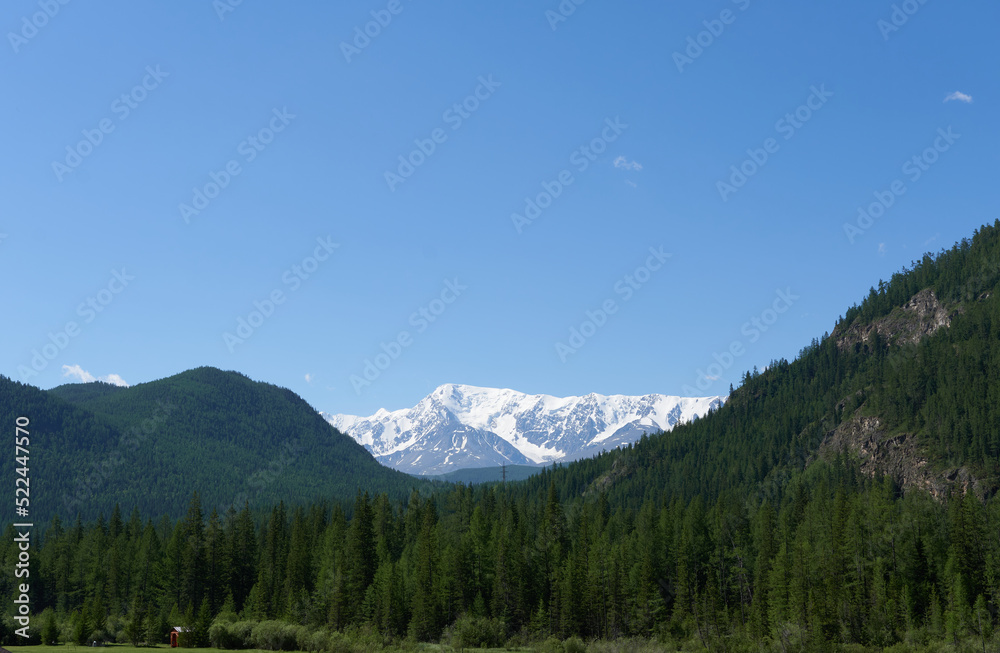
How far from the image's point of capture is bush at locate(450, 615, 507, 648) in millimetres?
96188

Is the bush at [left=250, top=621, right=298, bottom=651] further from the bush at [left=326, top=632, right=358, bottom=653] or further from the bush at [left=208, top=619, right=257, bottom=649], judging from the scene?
the bush at [left=326, top=632, right=358, bottom=653]

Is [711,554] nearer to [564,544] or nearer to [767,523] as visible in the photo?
[767,523]

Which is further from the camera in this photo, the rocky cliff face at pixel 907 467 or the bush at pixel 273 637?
the rocky cliff face at pixel 907 467

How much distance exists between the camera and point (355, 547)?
116500mm

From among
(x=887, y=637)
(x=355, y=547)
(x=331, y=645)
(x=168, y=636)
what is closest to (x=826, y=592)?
(x=887, y=637)

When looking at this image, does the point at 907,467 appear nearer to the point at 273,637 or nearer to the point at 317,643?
the point at 317,643

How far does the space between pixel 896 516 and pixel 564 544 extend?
150ft

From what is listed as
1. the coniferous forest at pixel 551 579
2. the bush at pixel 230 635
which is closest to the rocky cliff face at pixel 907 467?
the coniferous forest at pixel 551 579

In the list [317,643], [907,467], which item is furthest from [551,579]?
[907,467]

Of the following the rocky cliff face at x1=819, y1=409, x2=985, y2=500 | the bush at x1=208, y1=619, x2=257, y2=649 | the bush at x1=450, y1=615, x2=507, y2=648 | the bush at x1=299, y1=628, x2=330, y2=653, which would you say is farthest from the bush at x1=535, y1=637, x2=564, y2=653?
the rocky cliff face at x1=819, y1=409, x2=985, y2=500

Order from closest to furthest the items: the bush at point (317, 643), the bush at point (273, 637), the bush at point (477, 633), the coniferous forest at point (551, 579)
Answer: the bush at point (317, 643), the bush at point (273, 637), the coniferous forest at point (551, 579), the bush at point (477, 633)

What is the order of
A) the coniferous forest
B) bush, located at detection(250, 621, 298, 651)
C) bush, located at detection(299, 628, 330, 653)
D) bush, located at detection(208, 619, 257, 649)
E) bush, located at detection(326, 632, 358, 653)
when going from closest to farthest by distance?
bush, located at detection(326, 632, 358, 653)
bush, located at detection(208, 619, 257, 649)
bush, located at detection(299, 628, 330, 653)
bush, located at detection(250, 621, 298, 651)
the coniferous forest

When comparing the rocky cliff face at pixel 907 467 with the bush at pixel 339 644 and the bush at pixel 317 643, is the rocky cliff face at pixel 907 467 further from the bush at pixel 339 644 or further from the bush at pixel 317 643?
the bush at pixel 317 643

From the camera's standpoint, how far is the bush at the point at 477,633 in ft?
316
